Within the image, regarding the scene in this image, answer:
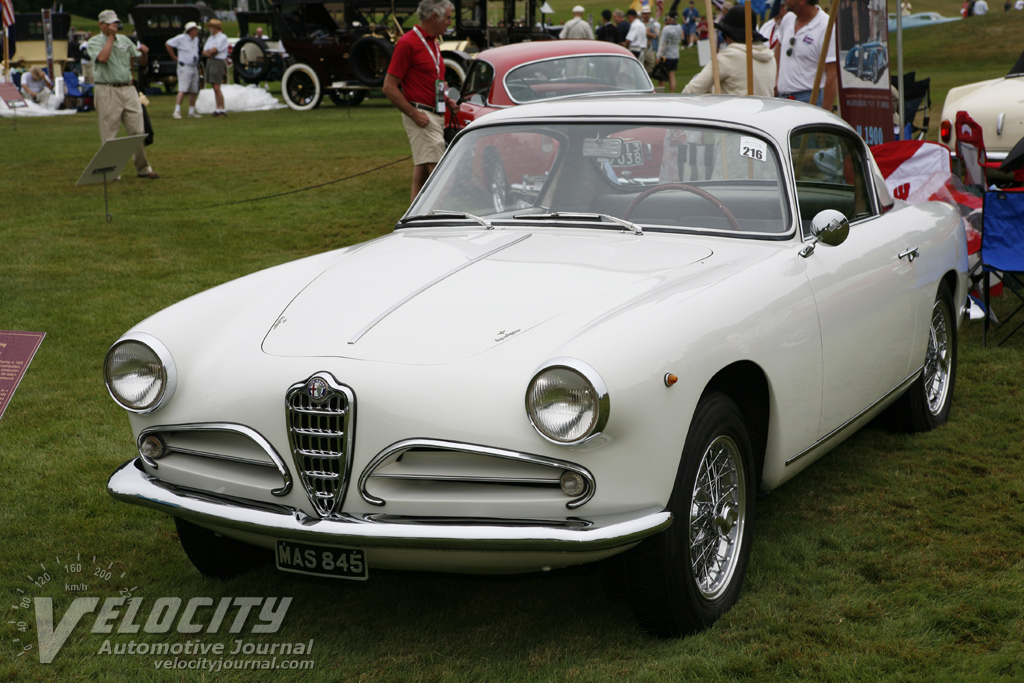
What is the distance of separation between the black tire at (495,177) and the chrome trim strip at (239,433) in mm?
1733

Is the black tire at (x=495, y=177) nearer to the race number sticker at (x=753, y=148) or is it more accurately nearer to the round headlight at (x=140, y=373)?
the race number sticker at (x=753, y=148)

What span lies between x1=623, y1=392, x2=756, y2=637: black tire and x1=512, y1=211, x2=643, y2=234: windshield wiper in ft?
3.30

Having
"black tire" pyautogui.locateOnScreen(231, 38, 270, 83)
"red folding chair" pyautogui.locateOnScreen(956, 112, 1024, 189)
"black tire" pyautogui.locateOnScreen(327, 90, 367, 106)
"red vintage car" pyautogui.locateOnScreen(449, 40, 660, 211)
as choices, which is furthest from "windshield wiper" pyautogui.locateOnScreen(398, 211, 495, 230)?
"black tire" pyautogui.locateOnScreen(231, 38, 270, 83)

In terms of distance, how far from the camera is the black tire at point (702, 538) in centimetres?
290

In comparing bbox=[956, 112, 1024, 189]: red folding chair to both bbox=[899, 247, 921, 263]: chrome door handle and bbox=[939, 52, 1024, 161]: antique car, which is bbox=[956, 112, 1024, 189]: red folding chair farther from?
bbox=[899, 247, 921, 263]: chrome door handle

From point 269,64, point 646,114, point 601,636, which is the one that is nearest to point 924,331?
point 646,114

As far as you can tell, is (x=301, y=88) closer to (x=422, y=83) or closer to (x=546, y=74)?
(x=546, y=74)

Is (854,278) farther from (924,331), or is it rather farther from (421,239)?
(421,239)

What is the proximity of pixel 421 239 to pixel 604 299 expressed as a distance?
118cm

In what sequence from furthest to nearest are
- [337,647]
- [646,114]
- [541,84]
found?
[541,84] < [646,114] < [337,647]

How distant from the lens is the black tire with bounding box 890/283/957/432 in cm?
486

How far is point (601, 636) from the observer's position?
124 inches

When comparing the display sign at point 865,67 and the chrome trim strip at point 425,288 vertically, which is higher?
the display sign at point 865,67

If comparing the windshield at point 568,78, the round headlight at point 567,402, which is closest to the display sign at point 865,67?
the windshield at point 568,78
